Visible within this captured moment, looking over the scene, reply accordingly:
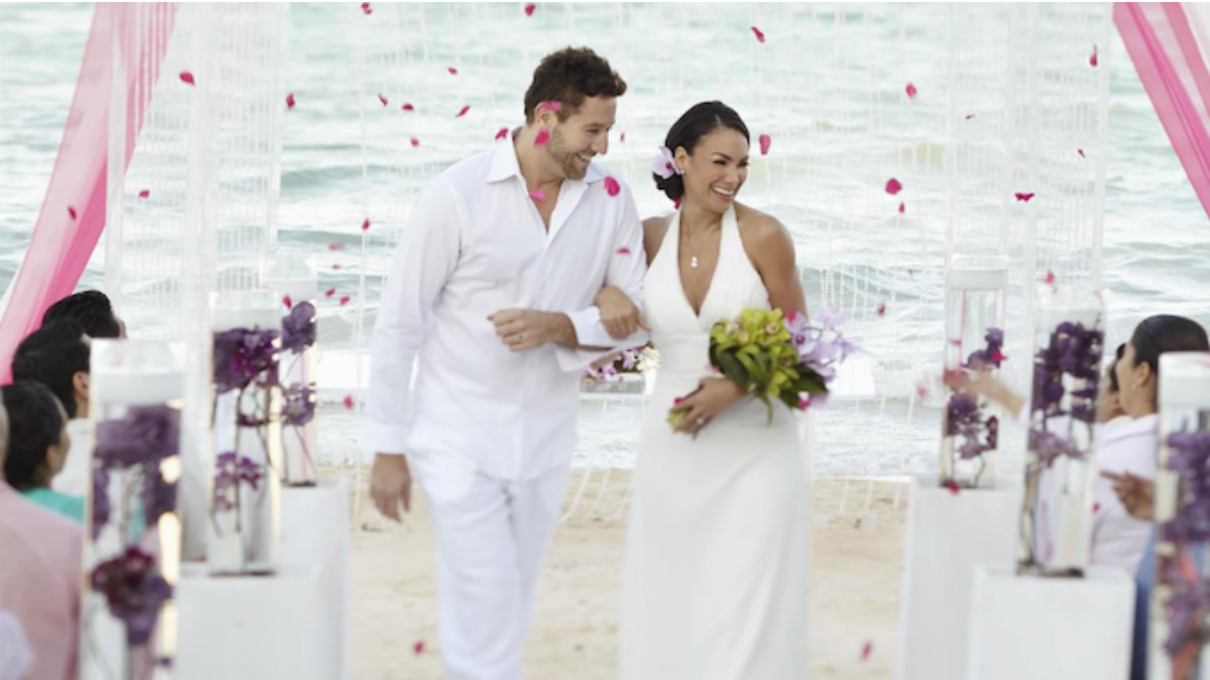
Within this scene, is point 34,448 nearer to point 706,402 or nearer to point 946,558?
point 706,402

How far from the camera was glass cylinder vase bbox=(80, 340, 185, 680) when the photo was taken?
10.3ft

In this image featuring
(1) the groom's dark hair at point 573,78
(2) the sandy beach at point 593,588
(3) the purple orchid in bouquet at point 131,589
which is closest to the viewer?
(3) the purple orchid in bouquet at point 131,589

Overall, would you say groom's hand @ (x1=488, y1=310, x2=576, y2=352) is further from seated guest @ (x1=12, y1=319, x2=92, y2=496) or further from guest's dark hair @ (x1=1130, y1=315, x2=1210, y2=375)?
guest's dark hair @ (x1=1130, y1=315, x2=1210, y2=375)

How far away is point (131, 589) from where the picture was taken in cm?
313

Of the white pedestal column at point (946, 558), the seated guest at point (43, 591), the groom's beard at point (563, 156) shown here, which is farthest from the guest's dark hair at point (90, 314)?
the white pedestal column at point (946, 558)

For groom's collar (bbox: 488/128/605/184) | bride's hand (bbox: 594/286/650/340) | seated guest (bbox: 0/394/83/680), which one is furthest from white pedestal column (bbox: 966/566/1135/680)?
seated guest (bbox: 0/394/83/680)

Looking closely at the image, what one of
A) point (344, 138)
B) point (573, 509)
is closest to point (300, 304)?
point (573, 509)

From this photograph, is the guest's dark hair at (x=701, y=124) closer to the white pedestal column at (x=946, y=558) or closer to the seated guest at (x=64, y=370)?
the white pedestal column at (x=946, y=558)

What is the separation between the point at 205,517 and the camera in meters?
3.91

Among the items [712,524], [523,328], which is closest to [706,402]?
[712,524]

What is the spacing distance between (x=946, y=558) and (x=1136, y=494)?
739 mm

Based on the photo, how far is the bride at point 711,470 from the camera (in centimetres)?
441

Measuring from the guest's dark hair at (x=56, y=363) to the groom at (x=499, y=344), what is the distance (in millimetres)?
704

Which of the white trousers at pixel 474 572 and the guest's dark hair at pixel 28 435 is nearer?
the guest's dark hair at pixel 28 435
